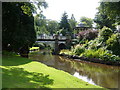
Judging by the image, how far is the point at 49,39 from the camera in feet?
131

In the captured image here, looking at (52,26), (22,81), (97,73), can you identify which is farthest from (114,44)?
(52,26)

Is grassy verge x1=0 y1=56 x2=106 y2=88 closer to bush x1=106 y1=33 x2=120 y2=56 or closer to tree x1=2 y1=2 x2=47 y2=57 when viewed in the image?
tree x1=2 y1=2 x2=47 y2=57

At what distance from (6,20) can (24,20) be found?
307cm

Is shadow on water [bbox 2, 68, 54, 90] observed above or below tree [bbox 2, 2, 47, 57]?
below

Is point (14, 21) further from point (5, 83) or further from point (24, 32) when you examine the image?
point (5, 83)

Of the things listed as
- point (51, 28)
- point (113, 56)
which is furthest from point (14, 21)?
point (51, 28)

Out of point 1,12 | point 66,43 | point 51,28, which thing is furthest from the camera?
point 51,28

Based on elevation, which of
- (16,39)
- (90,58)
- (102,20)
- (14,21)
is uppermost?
(102,20)

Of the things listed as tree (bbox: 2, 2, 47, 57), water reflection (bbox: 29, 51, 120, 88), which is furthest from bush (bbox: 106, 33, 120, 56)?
tree (bbox: 2, 2, 47, 57)

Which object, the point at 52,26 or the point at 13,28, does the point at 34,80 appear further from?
the point at 52,26

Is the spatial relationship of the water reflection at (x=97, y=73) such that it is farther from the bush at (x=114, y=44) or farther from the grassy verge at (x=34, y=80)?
the bush at (x=114, y=44)

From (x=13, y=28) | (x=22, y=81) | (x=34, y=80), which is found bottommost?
(x=34, y=80)

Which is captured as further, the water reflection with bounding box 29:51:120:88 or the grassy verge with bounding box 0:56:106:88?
the water reflection with bounding box 29:51:120:88

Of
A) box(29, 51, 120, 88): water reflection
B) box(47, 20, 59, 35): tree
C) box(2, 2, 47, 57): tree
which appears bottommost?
box(29, 51, 120, 88): water reflection
